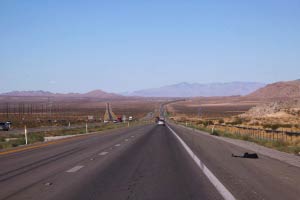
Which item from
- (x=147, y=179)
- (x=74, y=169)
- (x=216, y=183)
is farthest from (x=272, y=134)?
(x=216, y=183)

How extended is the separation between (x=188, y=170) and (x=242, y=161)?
408cm

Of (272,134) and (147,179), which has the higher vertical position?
(147,179)

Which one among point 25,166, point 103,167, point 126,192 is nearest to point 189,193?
point 126,192

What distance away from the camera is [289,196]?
11.5 meters

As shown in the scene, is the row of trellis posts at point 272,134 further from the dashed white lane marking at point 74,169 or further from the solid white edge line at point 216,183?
the dashed white lane marking at point 74,169

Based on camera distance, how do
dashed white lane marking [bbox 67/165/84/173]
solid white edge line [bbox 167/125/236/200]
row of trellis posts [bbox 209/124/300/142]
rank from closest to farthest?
solid white edge line [bbox 167/125/236/200] < dashed white lane marking [bbox 67/165/84/173] < row of trellis posts [bbox 209/124/300/142]

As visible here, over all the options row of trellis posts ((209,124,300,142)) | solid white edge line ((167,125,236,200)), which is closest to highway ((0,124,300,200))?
solid white edge line ((167,125,236,200))

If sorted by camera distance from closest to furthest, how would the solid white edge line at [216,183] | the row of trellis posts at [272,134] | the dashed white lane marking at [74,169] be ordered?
1. the solid white edge line at [216,183]
2. the dashed white lane marking at [74,169]
3. the row of trellis posts at [272,134]

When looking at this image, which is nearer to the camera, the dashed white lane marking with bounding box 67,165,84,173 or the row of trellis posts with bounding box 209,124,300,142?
the dashed white lane marking with bounding box 67,165,84,173

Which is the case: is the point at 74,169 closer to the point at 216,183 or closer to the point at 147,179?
the point at 147,179

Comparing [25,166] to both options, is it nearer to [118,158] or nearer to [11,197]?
[118,158]

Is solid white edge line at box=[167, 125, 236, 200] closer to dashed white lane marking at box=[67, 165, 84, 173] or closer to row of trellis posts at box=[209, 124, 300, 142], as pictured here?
dashed white lane marking at box=[67, 165, 84, 173]

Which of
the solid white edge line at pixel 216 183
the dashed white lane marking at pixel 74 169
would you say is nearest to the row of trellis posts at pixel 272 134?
the solid white edge line at pixel 216 183

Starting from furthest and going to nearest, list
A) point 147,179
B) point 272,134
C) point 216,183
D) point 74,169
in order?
1. point 272,134
2. point 74,169
3. point 147,179
4. point 216,183
